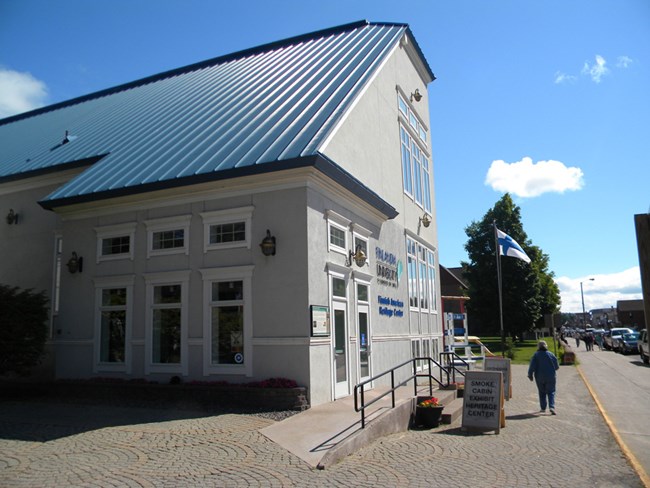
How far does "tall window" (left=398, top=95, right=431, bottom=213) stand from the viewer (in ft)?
68.1

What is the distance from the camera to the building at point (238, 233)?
39.7 ft

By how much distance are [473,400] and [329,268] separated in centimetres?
425

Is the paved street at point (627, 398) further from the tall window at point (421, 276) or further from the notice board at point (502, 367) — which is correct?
the tall window at point (421, 276)

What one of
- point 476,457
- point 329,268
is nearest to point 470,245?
point 329,268

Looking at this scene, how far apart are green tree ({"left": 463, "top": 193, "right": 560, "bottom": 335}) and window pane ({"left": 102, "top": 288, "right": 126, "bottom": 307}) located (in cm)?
3724

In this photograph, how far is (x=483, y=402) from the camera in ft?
36.5

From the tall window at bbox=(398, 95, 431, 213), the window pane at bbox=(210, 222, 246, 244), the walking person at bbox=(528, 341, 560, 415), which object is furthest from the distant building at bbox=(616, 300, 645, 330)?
the window pane at bbox=(210, 222, 246, 244)

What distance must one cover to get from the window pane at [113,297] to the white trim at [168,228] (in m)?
1.31

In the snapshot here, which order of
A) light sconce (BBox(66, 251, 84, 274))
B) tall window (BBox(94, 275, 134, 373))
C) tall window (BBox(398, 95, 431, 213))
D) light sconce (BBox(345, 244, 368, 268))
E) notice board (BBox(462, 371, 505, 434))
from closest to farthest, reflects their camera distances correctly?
notice board (BBox(462, 371, 505, 434)) < tall window (BBox(94, 275, 134, 373)) < light sconce (BBox(345, 244, 368, 268)) < light sconce (BBox(66, 251, 84, 274)) < tall window (BBox(398, 95, 431, 213))

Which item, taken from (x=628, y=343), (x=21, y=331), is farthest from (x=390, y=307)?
(x=628, y=343)

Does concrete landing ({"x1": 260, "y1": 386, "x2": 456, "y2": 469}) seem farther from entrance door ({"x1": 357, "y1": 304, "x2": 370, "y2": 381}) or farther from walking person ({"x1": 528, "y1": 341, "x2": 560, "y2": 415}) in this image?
walking person ({"x1": 528, "y1": 341, "x2": 560, "y2": 415})

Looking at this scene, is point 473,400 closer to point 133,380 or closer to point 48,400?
point 133,380

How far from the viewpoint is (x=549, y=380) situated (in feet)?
43.8

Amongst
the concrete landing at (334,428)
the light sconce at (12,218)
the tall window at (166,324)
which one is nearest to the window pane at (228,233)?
the tall window at (166,324)
